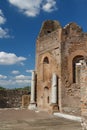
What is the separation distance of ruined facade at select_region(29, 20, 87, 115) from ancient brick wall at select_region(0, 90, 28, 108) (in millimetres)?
7334

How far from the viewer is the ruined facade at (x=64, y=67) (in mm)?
19336

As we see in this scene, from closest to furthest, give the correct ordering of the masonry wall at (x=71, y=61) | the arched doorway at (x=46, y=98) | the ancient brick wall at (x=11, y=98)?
the masonry wall at (x=71, y=61), the arched doorway at (x=46, y=98), the ancient brick wall at (x=11, y=98)

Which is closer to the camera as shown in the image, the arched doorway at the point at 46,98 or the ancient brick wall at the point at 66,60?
the ancient brick wall at the point at 66,60

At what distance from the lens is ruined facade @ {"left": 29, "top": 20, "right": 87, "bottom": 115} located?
63.4ft

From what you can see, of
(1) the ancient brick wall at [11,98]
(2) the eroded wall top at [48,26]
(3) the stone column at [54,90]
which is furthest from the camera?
(1) the ancient brick wall at [11,98]

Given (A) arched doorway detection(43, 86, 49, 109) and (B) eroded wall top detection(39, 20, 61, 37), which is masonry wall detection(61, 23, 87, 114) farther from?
(B) eroded wall top detection(39, 20, 61, 37)

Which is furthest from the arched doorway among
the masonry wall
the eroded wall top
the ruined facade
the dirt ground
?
the dirt ground

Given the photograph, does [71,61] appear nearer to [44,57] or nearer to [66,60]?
[66,60]

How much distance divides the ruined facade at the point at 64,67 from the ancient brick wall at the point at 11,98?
7334 millimetres

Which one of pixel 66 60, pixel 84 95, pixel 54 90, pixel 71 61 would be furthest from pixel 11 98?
pixel 84 95

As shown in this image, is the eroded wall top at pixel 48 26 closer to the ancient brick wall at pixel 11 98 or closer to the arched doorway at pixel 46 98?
the arched doorway at pixel 46 98

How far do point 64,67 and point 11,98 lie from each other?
10.8 metres

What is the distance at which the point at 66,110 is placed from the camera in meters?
19.2

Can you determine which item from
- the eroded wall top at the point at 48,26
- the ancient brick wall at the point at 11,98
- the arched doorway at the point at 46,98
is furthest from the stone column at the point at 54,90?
the ancient brick wall at the point at 11,98
